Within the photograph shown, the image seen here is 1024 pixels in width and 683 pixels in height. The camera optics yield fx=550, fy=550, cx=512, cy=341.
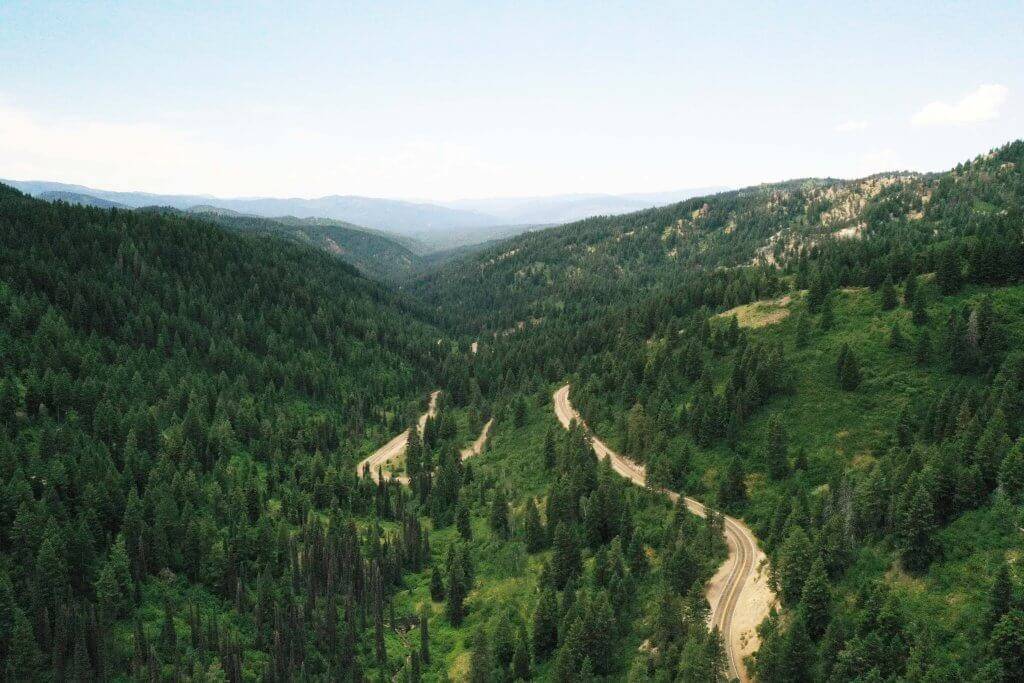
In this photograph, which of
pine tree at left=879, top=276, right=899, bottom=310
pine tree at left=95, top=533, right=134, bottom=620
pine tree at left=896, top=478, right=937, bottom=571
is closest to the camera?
pine tree at left=896, top=478, right=937, bottom=571

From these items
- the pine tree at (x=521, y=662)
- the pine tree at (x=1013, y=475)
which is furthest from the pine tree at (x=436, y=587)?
the pine tree at (x=1013, y=475)

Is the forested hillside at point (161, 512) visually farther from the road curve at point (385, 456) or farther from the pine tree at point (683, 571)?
the pine tree at point (683, 571)

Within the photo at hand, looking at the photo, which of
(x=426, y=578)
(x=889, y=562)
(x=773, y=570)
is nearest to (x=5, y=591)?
(x=426, y=578)

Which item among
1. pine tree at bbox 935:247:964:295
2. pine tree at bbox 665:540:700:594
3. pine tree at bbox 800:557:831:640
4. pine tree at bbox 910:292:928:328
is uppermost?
pine tree at bbox 935:247:964:295

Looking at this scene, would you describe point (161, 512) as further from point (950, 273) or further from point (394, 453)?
point (950, 273)

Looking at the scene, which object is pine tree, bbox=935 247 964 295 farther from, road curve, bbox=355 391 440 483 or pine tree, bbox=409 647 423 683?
road curve, bbox=355 391 440 483

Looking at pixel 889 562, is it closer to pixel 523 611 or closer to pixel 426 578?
pixel 523 611

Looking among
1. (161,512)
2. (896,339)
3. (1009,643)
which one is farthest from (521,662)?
(896,339)

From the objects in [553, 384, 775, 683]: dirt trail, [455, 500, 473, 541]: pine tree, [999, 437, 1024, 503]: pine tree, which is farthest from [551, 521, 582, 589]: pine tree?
[999, 437, 1024, 503]: pine tree
